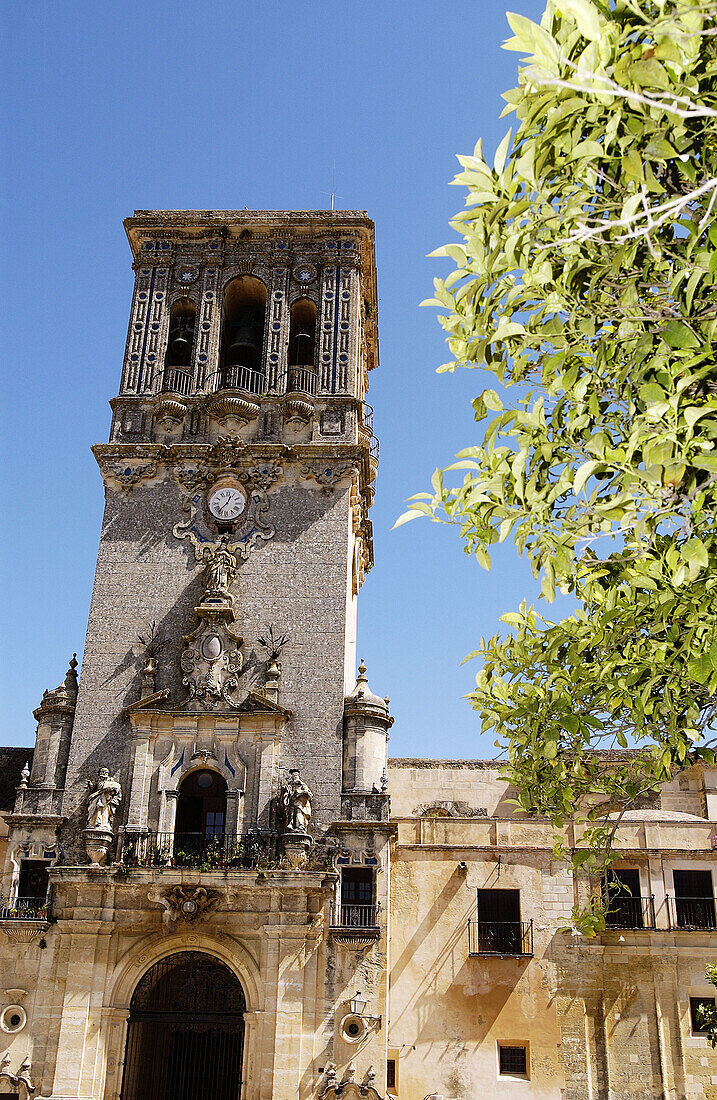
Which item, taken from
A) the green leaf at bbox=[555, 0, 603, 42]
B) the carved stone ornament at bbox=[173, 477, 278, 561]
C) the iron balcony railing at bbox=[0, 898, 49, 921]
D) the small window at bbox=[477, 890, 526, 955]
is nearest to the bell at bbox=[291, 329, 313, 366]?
the carved stone ornament at bbox=[173, 477, 278, 561]

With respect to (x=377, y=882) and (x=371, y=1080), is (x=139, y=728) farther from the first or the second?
(x=371, y=1080)

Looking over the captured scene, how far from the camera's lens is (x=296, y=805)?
21.7 metres

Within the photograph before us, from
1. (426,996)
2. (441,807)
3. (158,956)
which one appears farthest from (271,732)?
(441,807)

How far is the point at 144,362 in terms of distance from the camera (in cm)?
2709

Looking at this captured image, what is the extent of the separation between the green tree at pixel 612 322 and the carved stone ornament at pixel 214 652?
48.7 ft

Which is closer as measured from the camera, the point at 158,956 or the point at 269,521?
the point at 158,956

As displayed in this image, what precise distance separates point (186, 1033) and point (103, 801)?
5387 millimetres

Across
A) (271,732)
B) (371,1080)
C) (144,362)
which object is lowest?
(371,1080)

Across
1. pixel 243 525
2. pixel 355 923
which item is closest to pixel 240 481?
pixel 243 525

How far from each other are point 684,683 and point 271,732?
1511 cm

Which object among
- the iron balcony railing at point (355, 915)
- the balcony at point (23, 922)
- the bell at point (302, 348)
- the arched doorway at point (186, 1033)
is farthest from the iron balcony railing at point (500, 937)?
the bell at point (302, 348)

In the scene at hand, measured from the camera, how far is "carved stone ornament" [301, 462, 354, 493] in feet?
83.0

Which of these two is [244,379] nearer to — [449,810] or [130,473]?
[130,473]

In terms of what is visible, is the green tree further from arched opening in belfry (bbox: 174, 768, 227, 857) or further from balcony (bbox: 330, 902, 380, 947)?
arched opening in belfry (bbox: 174, 768, 227, 857)
